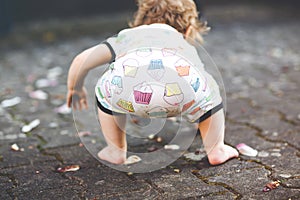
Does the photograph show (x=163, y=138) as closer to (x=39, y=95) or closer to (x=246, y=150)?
(x=246, y=150)

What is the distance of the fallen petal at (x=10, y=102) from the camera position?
3.70 meters

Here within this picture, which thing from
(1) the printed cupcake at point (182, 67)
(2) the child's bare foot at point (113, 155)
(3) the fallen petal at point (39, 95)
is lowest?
(3) the fallen petal at point (39, 95)

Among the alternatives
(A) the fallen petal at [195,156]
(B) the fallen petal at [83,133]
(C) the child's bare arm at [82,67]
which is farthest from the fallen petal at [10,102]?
(A) the fallen petal at [195,156]

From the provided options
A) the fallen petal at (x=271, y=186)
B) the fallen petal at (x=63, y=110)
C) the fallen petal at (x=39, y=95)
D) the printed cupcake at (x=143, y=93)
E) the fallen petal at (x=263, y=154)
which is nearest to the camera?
the fallen petal at (x=271, y=186)

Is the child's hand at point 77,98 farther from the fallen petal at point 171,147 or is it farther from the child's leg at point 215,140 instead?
the child's leg at point 215,140

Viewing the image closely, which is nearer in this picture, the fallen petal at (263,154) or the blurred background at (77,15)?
the fallen petal at (263,154)

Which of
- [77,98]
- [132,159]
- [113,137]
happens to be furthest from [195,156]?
[77,98]

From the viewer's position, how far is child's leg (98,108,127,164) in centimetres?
250

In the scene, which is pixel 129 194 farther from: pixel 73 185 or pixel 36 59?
pixel 36 59

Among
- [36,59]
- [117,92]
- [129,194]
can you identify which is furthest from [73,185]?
[36,59]

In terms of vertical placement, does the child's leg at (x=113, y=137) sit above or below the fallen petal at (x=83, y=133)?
above

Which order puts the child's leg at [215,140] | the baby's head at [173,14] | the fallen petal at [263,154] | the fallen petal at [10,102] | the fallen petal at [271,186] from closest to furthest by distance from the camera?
the fallen petal at [271,186], the child's leg at [215,140], the fallen petal at [263,154], the baby's head at [173,14], the fallen petal at [10,102]

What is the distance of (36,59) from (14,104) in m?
1.60

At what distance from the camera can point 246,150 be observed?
2684mm
